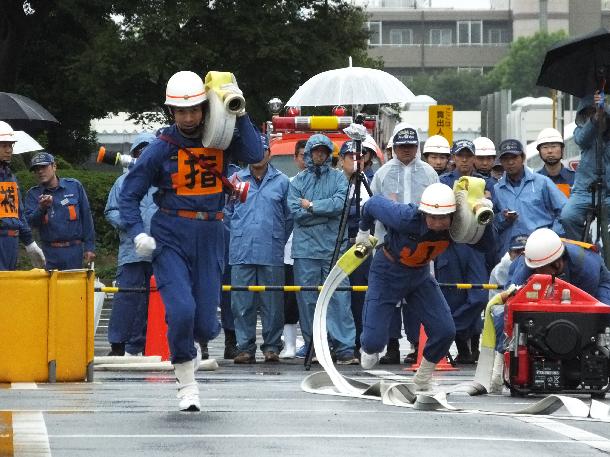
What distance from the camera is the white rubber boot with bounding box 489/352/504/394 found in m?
14.4

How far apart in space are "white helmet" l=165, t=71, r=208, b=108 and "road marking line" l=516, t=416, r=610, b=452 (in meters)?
2.88

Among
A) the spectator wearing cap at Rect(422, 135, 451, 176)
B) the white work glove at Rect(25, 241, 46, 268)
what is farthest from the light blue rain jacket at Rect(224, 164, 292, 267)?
the white work glove at Rect(25, 241, 46, 268)

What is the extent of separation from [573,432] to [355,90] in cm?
891

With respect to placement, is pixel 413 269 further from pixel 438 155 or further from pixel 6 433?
pixel 438 155

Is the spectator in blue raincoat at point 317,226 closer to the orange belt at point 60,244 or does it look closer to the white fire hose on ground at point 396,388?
the white fire hose on ground at point 396,388

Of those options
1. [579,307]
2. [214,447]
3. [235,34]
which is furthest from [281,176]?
[235,34]

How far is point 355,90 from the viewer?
19312 millimetres

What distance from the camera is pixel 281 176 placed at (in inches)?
744

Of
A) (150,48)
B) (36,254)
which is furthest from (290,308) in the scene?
(150,48)

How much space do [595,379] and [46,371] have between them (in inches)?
176

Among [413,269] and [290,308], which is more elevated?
[413,269]

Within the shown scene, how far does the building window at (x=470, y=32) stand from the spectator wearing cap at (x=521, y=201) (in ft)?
496

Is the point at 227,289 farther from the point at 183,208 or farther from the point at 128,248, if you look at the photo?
the point at 183,208

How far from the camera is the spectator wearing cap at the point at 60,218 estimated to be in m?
19.5
